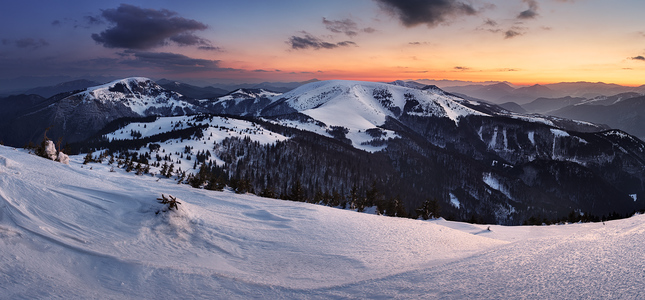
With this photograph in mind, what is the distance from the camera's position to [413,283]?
729cm

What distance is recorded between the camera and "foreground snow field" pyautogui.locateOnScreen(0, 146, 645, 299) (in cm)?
666

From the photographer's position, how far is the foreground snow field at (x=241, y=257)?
666cm

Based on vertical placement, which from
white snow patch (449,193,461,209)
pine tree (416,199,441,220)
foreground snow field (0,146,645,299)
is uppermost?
foreground snow field (0,146,645,299)

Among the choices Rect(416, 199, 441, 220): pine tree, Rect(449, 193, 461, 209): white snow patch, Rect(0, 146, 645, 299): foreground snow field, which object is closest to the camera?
Rect(0, 146, 645, 299): foreground snow field

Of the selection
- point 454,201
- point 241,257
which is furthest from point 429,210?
point 454,201

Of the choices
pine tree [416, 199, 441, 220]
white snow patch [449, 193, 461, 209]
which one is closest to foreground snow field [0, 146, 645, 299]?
pine tree [416, 199, 441, 220]

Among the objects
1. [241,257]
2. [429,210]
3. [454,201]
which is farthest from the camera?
[454,201]

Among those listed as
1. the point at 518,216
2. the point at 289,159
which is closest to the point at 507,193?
the point at 518,216

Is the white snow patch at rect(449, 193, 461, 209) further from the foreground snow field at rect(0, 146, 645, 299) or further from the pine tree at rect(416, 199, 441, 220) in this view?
the foreground snow field at rect(0, 146, 645, 299)

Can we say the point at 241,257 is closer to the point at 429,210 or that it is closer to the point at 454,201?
the point at 429,210

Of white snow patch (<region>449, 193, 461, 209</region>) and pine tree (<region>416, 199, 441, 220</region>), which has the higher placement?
pine tree (<region>416, 199, 441, 220</region>)

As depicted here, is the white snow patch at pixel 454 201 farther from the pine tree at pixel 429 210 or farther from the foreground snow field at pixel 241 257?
the foreground snow field at pixel 241 257

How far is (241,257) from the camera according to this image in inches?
400

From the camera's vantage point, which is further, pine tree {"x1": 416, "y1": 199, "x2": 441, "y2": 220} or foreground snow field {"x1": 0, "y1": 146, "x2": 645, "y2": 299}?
pine tree {"x1": 416, "y1": 199, "x2": 441, "y2": 220}
